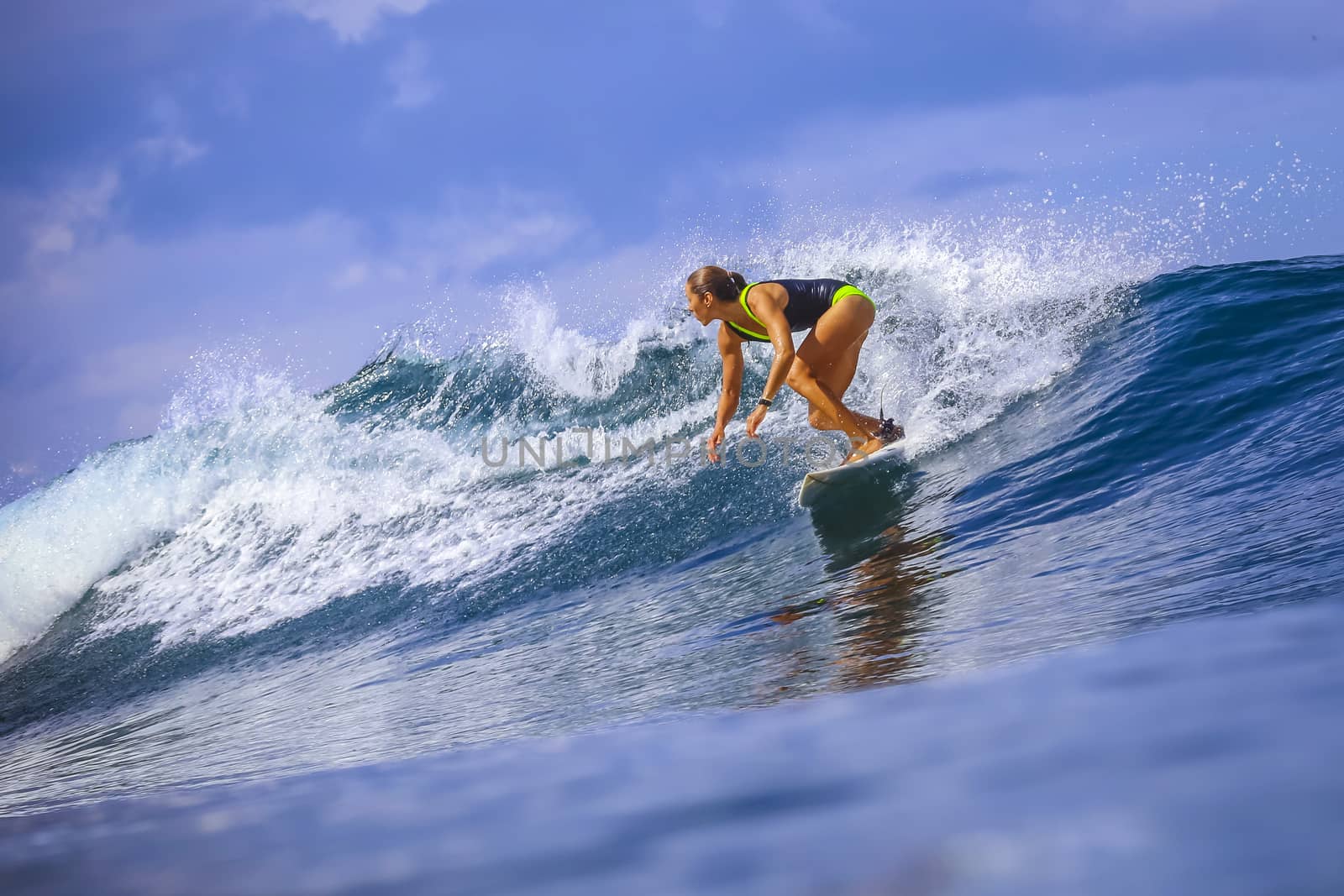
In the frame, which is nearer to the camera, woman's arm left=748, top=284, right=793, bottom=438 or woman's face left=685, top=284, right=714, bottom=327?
woman's arm left=748, top=284, right=793, bottom=438

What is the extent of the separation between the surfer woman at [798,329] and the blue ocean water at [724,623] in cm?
51

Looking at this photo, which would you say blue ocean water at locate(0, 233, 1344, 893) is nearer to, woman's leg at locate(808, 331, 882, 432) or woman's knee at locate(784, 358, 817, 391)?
woman's leg at locate(808, 331, 882, 432)

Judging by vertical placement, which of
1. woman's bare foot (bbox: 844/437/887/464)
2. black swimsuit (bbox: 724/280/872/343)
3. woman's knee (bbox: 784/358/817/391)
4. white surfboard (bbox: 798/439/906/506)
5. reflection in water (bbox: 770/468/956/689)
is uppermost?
black swimsuit (bbox: 724/280/872/343)

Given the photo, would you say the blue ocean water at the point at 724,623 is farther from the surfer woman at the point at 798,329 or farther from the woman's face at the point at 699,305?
the woman's face at the point at 699,305

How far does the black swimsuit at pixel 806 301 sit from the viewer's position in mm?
5586

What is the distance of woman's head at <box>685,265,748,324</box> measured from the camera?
5.29 metres

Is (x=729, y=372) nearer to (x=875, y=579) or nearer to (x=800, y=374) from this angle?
(x=800, y=374)

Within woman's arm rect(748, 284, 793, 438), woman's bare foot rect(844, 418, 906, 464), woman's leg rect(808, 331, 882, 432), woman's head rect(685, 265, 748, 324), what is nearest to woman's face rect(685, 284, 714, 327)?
woman's head rect(685, 265, 748, 324)

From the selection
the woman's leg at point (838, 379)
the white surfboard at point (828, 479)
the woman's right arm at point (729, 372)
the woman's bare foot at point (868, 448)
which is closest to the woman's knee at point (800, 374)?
the woman's leg at point (838, 379)

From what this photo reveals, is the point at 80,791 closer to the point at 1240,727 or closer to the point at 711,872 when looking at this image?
the point at 711,872

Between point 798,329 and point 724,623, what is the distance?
260 centimetres

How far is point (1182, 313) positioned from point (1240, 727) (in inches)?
284

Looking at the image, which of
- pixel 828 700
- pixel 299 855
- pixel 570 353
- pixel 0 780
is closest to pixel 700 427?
Answer: pixel 570 353

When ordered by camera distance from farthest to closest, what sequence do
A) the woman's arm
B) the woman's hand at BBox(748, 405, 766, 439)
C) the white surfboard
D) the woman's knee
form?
the white surfboard
the woman's knee
the woman's hand at BBox(748, 405, 766, 439)
the woman's arm
